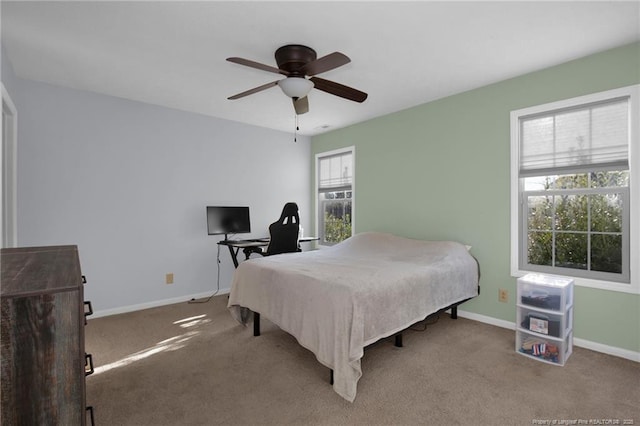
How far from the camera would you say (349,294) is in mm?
1972

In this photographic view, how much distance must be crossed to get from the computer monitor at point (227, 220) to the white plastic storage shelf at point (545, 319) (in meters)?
3.36

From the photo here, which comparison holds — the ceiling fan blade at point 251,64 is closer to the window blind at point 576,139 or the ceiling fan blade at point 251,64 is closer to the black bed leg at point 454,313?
the window blind at point 576,139

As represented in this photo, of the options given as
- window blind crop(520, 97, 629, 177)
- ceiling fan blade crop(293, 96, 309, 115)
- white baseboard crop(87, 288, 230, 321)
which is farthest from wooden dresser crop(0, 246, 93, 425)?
window blind crop(520, 97, 629, 177)

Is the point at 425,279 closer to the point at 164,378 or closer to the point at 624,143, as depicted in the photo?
the point at 624,143

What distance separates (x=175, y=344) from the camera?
9.09 ft

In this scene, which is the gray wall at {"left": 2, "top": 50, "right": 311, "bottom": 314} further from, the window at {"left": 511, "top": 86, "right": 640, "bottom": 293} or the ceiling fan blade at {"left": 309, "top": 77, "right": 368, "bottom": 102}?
the window at {"left": 511, "top": 86, "right": 640, "bottom": 293}

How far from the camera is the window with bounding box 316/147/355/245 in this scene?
4.91 m

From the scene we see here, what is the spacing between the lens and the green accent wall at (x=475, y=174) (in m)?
2.56

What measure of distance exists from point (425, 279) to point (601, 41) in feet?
7.59

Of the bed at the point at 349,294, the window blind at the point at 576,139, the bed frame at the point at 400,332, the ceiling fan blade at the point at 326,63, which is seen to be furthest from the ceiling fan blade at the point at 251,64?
the window blind at the point at 576,139

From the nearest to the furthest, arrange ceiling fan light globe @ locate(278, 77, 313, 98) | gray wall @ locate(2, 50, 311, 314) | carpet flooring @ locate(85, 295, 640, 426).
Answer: carpet flooring @ locate(85, 295, 640, 426), ceiling fan light globe @ locate(278, 77, 313, 98), gray wall @ locate(2, 50, 311, 314)

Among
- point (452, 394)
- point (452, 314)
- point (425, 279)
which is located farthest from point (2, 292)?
point (452, 314)

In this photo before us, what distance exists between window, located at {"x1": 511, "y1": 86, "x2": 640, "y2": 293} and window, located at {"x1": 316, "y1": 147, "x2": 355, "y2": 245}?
7.56ft

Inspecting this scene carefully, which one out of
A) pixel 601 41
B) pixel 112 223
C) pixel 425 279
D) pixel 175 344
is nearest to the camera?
pixel 601 41
